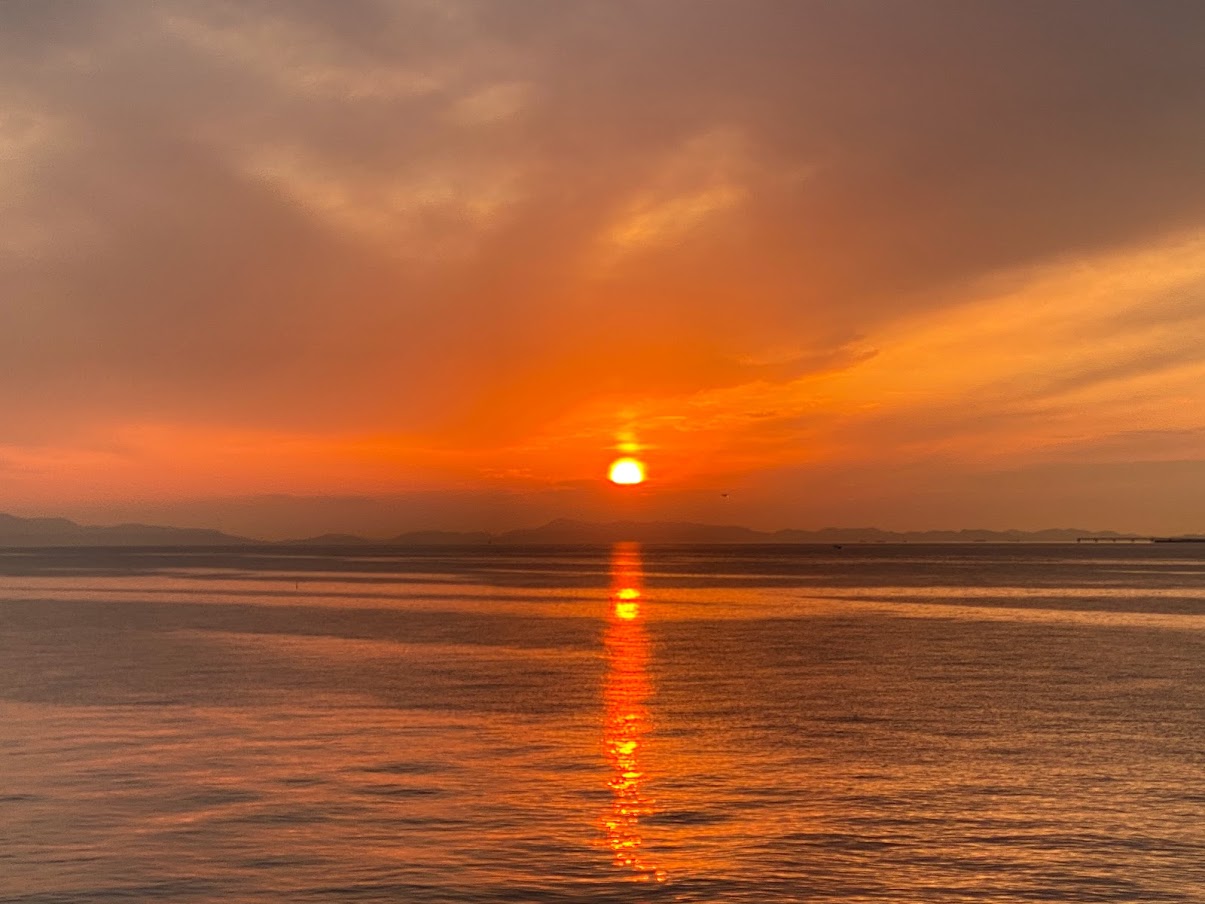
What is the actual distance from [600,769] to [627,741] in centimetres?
399

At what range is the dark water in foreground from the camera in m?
20.7

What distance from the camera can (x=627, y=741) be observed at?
1308 inches

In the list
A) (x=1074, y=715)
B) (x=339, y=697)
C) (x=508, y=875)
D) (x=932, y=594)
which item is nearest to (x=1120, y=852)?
(x=508, y=875)

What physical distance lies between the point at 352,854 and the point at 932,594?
108 metres

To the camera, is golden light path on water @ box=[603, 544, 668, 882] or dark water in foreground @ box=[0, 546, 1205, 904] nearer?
dark water in foreground @ box=[0, 546, 1205, 904]

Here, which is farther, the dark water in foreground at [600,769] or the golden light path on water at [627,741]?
the golden light path on water at [627,741]

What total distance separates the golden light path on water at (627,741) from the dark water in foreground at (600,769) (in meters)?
0.13

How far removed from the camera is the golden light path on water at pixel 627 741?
2206cm

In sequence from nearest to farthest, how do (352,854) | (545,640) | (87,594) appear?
(352,854) < (545,640) < (87,594)

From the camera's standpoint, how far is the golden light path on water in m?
22.1

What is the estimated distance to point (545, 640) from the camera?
67438 millimetres

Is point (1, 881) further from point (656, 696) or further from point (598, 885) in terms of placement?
point (656, 696)

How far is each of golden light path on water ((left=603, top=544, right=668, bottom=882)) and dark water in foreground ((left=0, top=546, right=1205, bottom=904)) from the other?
126 millimetres

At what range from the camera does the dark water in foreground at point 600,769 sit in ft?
68.0
